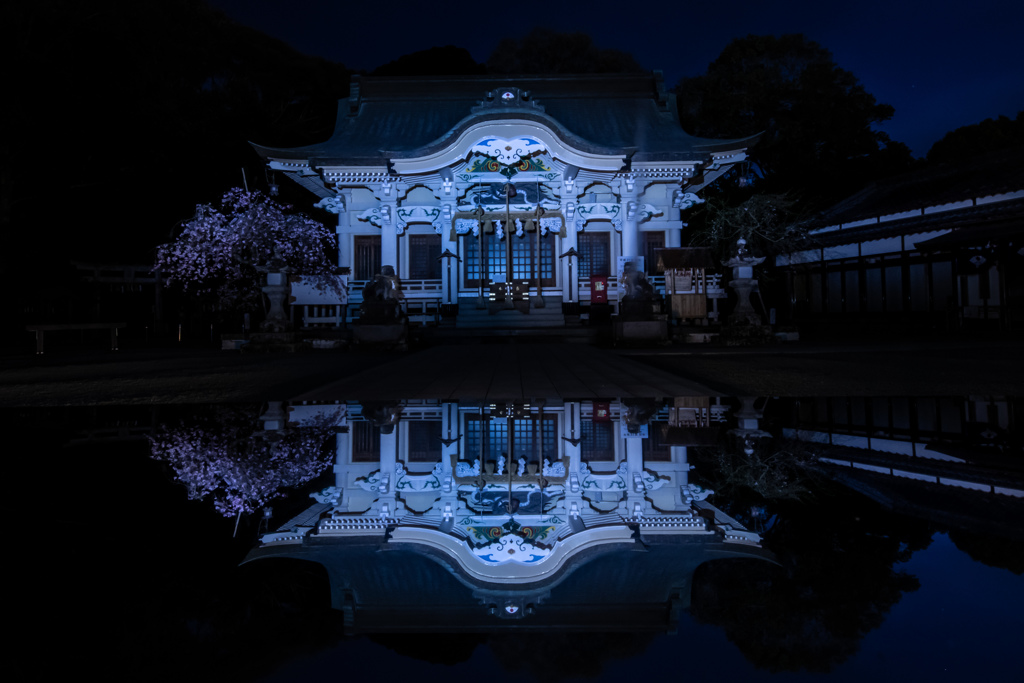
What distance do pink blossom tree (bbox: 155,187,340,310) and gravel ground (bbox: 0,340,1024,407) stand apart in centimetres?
Result: 698

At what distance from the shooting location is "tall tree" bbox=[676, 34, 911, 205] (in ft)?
98.8

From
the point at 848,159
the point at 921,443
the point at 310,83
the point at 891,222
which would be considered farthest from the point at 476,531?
the point at 310,83

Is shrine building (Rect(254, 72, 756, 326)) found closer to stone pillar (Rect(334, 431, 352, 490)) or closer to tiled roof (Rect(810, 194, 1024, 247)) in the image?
tiled roof (Rect(810, 194, 1024, 247))

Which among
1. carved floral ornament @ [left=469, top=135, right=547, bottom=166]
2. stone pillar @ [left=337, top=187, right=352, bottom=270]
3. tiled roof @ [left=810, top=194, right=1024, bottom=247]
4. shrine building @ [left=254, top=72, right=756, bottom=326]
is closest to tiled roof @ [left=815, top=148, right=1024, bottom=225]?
tiled roof @ [left=810, top=194, right=1024, bottom=247]

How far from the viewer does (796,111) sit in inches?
1224

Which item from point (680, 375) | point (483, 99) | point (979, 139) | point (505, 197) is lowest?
point (680, 375)

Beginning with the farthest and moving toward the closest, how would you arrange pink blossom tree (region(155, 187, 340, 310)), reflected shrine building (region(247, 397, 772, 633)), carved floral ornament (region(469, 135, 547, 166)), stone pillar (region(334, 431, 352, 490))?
carved floral ornament (region(469, 135, 547, 166)) → pink blossom tree (region(155, 187, 340, 310)) → stone pillar (region(334, 431, 352, 490)) → reflected shrine building (region(247, 397, 772, 633))

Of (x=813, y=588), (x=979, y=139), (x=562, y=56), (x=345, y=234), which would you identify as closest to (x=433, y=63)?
(x=562, y=56)

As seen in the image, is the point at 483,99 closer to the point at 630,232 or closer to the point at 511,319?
the point at 630,232

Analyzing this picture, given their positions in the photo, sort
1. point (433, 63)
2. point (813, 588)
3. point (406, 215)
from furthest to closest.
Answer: point (433, 63) < point (406, 215) < point (813, 588)

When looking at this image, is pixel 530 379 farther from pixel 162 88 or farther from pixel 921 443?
pixel 162 88

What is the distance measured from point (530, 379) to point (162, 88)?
77.6 feet

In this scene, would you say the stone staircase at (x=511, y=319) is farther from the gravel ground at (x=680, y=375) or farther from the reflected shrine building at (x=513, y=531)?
the reflected shrine building at (x=513, y=531)

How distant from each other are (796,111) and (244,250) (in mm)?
26531
